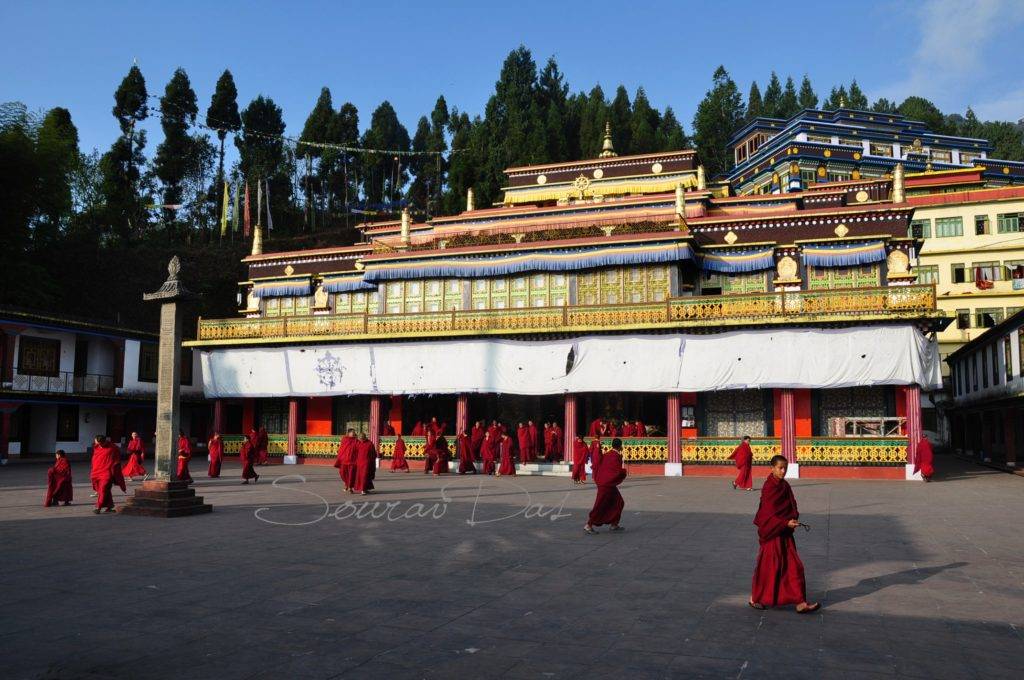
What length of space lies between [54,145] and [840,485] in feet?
156

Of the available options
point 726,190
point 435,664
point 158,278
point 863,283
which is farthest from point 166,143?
point 435,664

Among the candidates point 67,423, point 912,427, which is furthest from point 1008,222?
point 67,423

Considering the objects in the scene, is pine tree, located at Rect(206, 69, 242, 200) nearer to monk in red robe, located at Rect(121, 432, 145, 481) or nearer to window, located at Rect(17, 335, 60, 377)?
window, located at Rect(17, 335, 60, 377)

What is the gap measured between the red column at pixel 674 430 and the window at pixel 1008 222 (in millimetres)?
34656

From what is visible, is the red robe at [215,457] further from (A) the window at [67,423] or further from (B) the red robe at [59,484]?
(A) the window at [67,423]

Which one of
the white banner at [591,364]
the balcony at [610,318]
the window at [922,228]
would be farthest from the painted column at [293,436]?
the window at [922,228]

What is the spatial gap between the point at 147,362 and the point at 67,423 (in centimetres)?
510

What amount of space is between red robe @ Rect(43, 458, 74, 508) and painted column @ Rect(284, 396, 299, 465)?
536 inches

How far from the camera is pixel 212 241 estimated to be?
69438mm

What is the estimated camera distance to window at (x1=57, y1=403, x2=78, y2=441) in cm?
3438

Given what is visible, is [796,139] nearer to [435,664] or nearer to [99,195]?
[99,195]

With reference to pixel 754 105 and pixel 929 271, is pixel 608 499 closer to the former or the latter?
pixel 929 271

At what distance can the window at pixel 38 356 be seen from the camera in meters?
32.5

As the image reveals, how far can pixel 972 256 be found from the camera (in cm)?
4681
